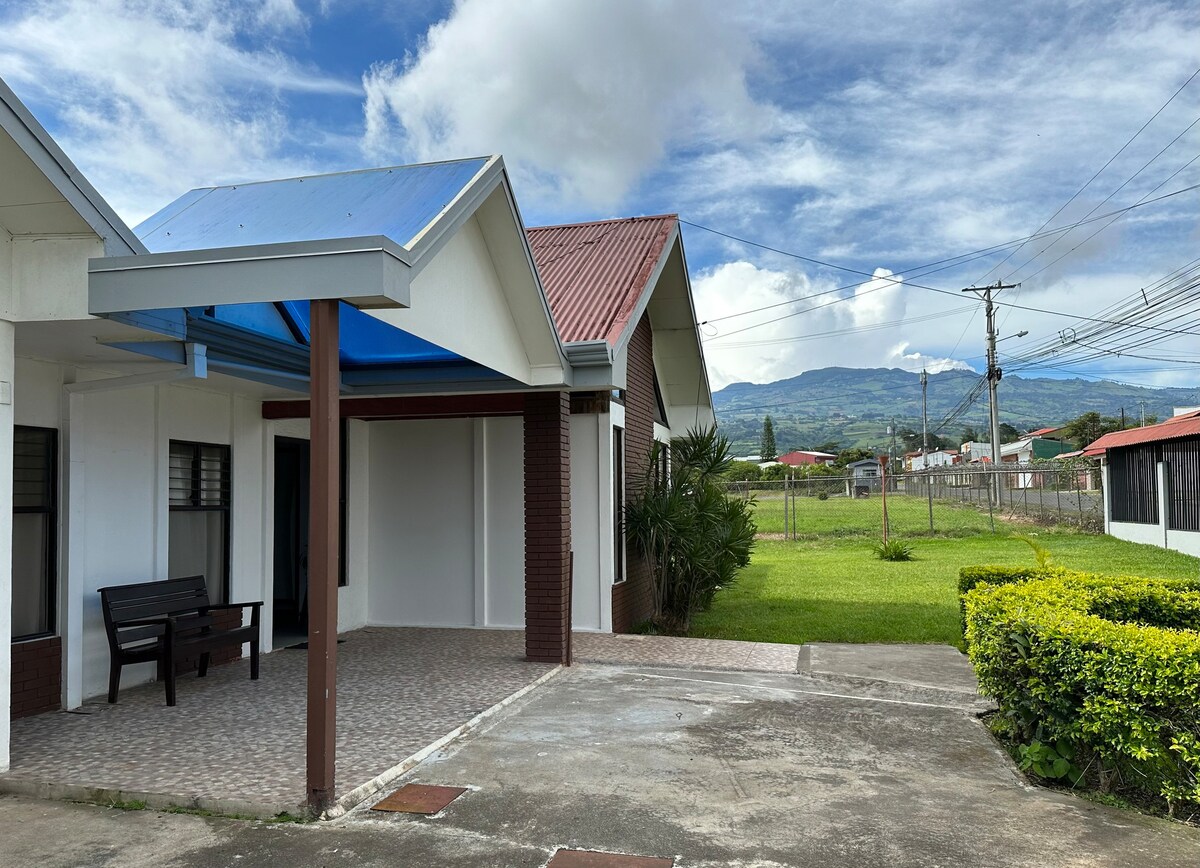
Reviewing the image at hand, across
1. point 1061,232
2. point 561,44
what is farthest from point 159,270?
point 1061,232

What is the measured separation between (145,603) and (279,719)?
5.74 feet

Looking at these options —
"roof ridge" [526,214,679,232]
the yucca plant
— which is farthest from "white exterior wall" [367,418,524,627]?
"roof ridge" [526,214,679,232]

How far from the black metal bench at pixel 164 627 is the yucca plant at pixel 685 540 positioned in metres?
4.84

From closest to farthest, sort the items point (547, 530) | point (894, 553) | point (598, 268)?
point (547, 530), point (598, 268), point (894, 553)

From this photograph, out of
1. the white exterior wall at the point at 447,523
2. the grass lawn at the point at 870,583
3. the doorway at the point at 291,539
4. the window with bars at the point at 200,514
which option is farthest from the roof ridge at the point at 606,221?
the window with bars at the point at 200,514

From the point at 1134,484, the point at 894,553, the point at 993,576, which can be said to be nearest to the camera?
the point at 993,576

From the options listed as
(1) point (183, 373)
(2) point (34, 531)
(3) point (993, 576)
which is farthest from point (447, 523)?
(3) point (993, 576)

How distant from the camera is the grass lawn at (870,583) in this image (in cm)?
1120

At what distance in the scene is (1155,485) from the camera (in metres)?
20.5

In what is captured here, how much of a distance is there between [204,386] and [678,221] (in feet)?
21.9

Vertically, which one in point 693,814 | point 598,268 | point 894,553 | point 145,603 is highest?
point 598,268

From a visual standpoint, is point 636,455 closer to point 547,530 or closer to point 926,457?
point 547,530

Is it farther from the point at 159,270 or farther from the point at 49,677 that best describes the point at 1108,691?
the point at 49,677

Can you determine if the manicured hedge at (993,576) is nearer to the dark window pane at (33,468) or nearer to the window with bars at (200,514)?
the window with bars at (200,514)
